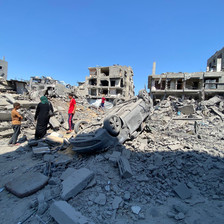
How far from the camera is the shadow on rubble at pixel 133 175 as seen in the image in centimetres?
231

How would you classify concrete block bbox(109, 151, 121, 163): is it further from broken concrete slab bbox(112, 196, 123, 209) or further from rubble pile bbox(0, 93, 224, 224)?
broken concrete slab bbox(112, 196, 123, 209)

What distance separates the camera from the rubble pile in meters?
2.17

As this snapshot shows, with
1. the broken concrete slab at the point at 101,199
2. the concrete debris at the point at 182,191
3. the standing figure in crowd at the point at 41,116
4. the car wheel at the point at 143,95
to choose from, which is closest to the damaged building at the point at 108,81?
the car wheel at the point at 143,95

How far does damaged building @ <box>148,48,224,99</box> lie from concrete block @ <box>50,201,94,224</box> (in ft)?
66.8

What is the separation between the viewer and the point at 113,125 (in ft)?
13.4

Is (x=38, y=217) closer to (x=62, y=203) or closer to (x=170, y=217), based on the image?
(x=62, y=203)

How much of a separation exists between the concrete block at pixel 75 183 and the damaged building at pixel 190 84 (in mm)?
19581

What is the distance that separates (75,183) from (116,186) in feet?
2.84

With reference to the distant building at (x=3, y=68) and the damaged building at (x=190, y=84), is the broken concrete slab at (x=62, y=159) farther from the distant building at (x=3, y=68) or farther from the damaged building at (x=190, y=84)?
the distant building at (x=3, y=68)

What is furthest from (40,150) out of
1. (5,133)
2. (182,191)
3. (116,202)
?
(182,191)

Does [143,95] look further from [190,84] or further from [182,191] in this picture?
[190,84]

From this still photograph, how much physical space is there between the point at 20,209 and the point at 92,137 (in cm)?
210

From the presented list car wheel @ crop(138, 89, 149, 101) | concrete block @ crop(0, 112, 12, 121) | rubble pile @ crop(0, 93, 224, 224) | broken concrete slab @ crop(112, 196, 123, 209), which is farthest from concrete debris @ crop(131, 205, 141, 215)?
concrete block @ crop(0, 112, 12, 121)

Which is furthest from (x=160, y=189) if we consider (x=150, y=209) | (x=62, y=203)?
(x=62, y=203)
